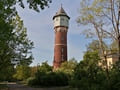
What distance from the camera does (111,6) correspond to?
15297 mm

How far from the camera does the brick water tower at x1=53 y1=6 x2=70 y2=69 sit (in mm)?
53719

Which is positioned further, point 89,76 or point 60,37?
point 60,37

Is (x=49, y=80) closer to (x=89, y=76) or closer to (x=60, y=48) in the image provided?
(x=89, y=76)

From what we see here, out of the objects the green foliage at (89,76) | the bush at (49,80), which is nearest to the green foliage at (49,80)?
the bush at (49,80)

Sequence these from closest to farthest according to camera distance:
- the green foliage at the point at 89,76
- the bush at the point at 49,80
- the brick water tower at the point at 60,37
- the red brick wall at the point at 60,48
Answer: the green foliage at the point at 89,76, the bush at the point at 49,80, the red brick wall at the point at 60,48, the brick water tower at the point at 60,37

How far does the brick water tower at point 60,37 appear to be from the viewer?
53719 millimetres

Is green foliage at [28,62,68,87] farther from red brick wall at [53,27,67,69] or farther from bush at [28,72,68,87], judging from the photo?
red brick wall at [53,27,67,69]

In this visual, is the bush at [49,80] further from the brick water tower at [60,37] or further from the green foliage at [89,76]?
the brick water tower at [60,37]

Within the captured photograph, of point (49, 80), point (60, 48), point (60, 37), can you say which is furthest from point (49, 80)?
point (60, 37)

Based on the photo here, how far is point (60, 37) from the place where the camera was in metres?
54.5

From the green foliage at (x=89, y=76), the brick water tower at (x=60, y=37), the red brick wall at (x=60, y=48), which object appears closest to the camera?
the green foliage at (x=89, y=76)

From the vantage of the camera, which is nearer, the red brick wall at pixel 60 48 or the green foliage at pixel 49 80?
the green foliage at pixel 49 80

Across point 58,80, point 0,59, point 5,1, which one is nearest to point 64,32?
point 58,80

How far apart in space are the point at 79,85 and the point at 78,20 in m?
5.97
